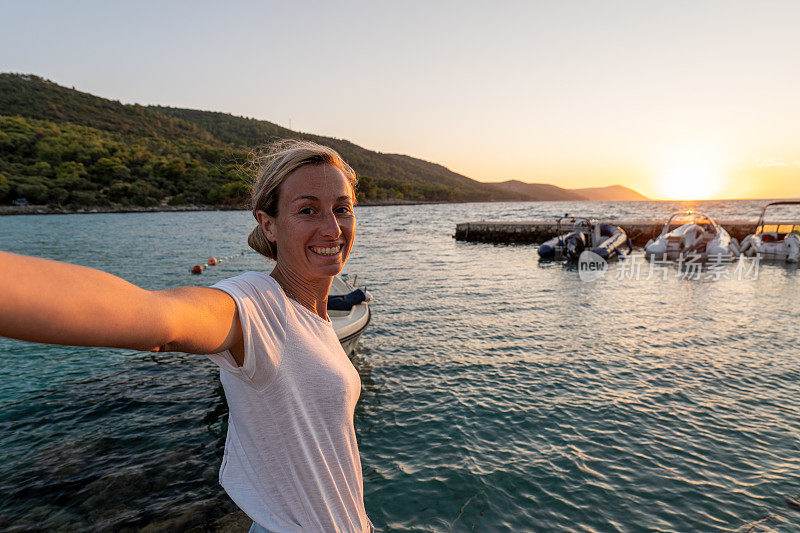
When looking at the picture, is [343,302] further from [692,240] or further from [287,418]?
[692,240]

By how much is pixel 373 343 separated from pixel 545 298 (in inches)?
352

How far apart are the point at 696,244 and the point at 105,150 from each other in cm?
12371

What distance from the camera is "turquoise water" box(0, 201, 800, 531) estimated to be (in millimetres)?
5207

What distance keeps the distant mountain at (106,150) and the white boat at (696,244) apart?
4520 centimetres

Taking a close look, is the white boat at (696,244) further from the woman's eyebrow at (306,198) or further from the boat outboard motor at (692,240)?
the woman's eyebrow at (306,198)

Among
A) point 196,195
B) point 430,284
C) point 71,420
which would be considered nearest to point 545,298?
point 430,284

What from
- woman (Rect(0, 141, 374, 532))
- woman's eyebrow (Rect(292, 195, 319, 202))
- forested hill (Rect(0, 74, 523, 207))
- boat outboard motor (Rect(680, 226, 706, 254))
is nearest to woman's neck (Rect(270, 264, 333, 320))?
woman (Rect(0, 141, 374, 532))

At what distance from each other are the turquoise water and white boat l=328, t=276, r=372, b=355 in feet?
3.05

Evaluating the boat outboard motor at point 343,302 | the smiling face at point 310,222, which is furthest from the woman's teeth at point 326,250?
the boat outboard motor at point 343,302

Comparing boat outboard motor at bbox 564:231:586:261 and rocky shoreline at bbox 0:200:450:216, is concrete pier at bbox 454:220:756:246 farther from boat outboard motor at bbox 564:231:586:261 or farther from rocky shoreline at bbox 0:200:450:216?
rocky shoreline at bbox 0:200:450:216

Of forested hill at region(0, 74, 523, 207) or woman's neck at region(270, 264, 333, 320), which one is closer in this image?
woman's neck at region(270, 264, 333, 320)

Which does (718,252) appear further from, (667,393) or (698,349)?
(667,393)

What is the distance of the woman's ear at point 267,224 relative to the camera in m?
1.67

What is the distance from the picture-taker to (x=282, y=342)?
1338 mm
